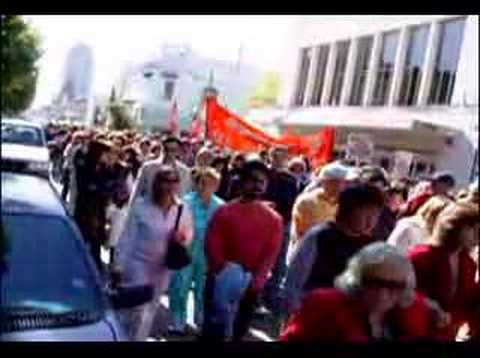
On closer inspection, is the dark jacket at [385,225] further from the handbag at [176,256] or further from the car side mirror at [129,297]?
the car side mirror at [129,297]

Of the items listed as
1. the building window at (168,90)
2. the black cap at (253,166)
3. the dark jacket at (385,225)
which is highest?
the building window at (168,90)

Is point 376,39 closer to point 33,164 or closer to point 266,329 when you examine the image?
point 266,329

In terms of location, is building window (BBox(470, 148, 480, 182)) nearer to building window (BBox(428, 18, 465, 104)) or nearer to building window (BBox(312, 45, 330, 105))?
building window (BBox(428, 18, 465, 104))

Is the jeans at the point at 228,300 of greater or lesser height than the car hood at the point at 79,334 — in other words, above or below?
below

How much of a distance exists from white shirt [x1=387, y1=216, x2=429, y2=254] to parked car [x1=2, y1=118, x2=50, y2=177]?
1.28 metres

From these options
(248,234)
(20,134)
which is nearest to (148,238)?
(248,234)

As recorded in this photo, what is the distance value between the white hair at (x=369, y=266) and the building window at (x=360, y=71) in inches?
35.9

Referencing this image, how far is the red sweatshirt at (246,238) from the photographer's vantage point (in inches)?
144

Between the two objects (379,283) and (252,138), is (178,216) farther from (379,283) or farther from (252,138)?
(379,283)

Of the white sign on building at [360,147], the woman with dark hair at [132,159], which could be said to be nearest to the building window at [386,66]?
the white sign on building at [360,147]

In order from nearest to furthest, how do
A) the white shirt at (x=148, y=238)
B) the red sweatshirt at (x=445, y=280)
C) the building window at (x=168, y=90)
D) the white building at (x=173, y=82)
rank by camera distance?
the white building at (x=173, y=82), the building window at (x=168, y=90), the red sweatshirt at (x=445, y=280), the white shirt at (x=148, y=238)

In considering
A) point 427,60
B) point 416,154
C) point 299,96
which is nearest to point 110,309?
point 299,96

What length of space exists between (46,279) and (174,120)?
68cm

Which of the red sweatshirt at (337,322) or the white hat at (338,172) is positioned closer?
the red sweatshirt at (337,322)
